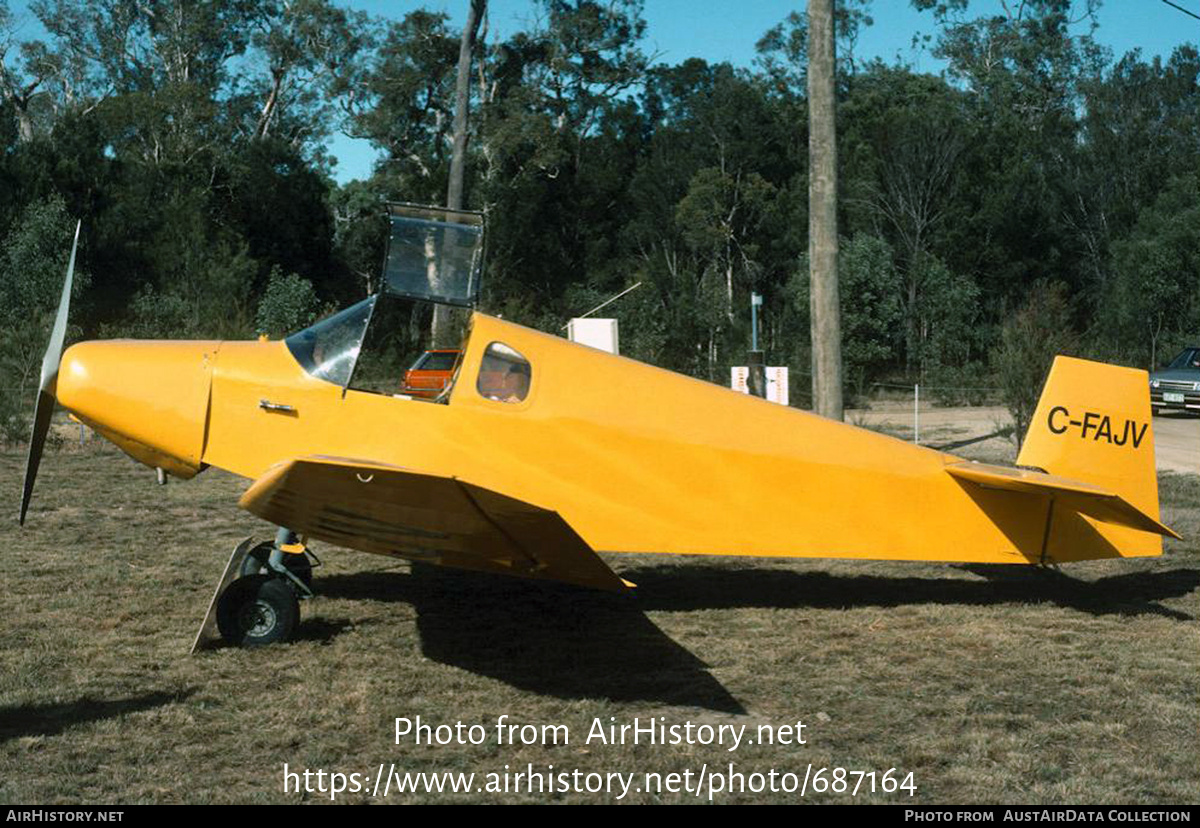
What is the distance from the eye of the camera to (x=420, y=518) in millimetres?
5512

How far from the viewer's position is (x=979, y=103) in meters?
52.4

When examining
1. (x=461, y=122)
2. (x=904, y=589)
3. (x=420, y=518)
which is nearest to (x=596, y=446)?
(x=420, y=518)

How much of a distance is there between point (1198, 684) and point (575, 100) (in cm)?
4450

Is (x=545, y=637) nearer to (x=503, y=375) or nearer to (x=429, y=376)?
(x=503, y=375)

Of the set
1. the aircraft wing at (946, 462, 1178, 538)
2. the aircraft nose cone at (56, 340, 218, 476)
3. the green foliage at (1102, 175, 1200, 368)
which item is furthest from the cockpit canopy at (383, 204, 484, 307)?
the green foliage at (1102, 175, 1200, 368)

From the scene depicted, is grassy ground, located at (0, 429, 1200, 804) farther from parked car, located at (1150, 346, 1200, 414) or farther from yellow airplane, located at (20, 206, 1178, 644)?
parked car, located at (1150, 346, 1200, 414)

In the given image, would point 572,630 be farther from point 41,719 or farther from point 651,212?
point 651,212

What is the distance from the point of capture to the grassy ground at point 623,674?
4770mm

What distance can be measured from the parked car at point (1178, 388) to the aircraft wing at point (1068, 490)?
2007cm

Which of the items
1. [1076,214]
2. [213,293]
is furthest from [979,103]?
[213,293]

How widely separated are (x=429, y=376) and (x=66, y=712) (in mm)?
2621

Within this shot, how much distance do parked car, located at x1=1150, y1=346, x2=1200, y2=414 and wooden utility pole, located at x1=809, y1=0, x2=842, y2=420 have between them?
16077mm

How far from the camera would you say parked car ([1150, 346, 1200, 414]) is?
83.0 feet

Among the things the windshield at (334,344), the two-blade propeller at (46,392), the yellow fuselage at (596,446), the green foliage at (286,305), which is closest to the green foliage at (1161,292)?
the green foliage at (286,305)
